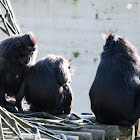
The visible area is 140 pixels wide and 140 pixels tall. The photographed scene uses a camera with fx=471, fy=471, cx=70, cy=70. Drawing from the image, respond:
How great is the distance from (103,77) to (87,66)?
21.3 ft

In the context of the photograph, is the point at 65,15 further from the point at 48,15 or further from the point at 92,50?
the point at 92,50

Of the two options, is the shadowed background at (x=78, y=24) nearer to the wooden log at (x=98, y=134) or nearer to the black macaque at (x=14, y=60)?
the black macaque at (x=14, y=60)

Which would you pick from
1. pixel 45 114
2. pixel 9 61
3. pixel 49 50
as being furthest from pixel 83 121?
pixel 49 50

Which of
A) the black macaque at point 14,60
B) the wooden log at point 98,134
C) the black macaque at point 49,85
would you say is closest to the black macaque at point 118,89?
the black macaque at point 49,85

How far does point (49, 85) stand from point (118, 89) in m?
1.02

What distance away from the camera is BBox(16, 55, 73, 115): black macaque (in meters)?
6.74

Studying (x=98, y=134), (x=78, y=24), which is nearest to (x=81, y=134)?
(x=98, y=134)

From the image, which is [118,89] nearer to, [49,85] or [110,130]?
[110,130]

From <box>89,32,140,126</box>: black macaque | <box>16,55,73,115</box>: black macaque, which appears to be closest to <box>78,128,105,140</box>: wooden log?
<box>89,32,140,126</box>: black macaque

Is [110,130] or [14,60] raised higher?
[14,60]

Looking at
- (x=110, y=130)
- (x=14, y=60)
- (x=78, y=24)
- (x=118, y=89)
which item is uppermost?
(x=78, y=24)

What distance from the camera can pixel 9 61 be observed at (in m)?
6.75

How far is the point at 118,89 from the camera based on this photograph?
6.35 m

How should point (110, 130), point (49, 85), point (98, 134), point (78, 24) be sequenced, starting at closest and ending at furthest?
point (98, 134)
point (110, 130)
point (49, 85)
point (78, 24)
